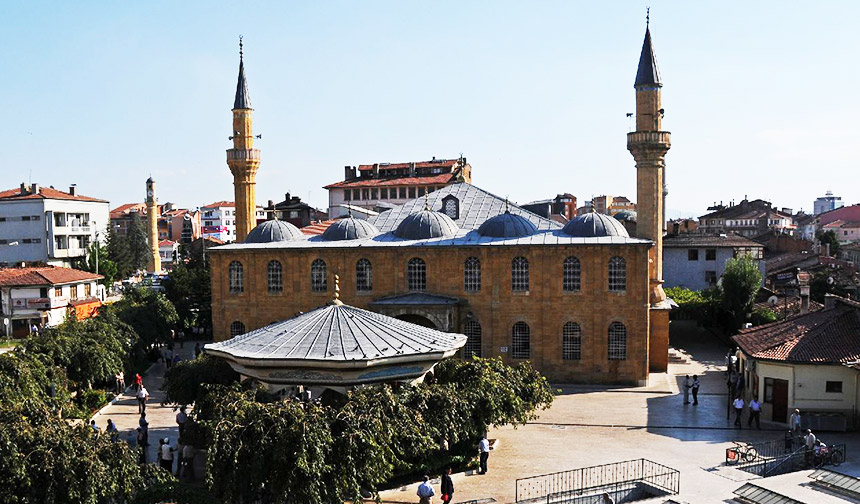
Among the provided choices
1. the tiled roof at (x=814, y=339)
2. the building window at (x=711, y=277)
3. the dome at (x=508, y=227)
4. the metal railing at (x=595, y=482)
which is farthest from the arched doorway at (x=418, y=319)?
the building window at (x=711, y=277)

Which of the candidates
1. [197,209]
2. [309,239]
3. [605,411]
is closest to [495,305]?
[605,411]

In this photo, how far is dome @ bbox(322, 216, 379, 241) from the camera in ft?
125

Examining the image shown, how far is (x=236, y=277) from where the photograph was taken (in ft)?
125

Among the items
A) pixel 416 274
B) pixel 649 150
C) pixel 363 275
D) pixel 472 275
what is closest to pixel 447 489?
pixel 472 275

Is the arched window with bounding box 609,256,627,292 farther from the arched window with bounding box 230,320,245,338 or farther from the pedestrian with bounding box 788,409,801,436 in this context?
the arched window with bounding box 230,320,245,338

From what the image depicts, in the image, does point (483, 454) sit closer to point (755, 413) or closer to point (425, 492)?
point (425, 492)

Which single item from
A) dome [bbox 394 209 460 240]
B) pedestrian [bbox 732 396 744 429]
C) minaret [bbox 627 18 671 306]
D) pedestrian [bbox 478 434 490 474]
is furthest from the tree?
pedestrian [bbox 478 434 490 474]

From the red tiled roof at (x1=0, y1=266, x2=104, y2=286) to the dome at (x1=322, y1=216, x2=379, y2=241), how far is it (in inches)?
716

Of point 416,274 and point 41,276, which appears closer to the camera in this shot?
point 416,274

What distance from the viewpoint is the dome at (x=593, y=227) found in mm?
35219

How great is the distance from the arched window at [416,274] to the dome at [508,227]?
10.5 ft

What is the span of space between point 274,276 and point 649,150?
749 inches

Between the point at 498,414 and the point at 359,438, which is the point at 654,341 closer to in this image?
the point at 498,414

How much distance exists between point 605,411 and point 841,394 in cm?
785
